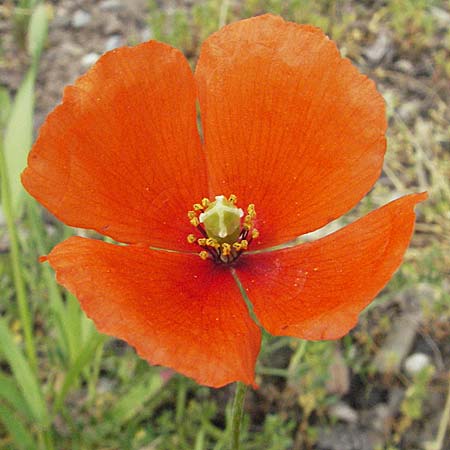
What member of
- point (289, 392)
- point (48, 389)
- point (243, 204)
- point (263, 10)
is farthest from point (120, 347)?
point (263, 10)

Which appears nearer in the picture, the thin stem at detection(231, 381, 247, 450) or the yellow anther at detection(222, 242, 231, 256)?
the thin stem at detection(231, 381, 247, 450)

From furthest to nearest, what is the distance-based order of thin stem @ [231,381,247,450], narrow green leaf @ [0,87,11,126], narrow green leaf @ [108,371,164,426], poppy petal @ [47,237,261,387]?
narrow green leaf @ [0,87,11,126] → narrow green leaf @ [108,371,164,426] → thin stem @ [231,381,247,450] → poppy petal @ [47,237,261,387]

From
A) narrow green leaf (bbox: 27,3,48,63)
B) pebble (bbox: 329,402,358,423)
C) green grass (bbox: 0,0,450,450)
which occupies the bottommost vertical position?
pebble (bbox: 329,402,358,423)

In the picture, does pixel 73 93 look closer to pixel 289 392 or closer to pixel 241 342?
pixel 241 342

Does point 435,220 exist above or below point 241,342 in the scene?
below

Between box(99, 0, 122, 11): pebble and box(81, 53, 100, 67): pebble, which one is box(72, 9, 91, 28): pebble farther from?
box(81, 53, 100, 67): pebble

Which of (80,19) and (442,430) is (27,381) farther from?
(80,19)

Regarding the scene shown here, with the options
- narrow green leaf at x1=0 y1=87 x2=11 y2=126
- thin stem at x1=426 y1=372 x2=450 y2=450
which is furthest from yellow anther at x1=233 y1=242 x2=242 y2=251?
narrow green leaf at x1=0 y1=87 x2=11 y2=126

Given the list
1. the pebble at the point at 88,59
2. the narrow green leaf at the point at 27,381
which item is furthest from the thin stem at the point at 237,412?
the pebble at the point at 88,59
